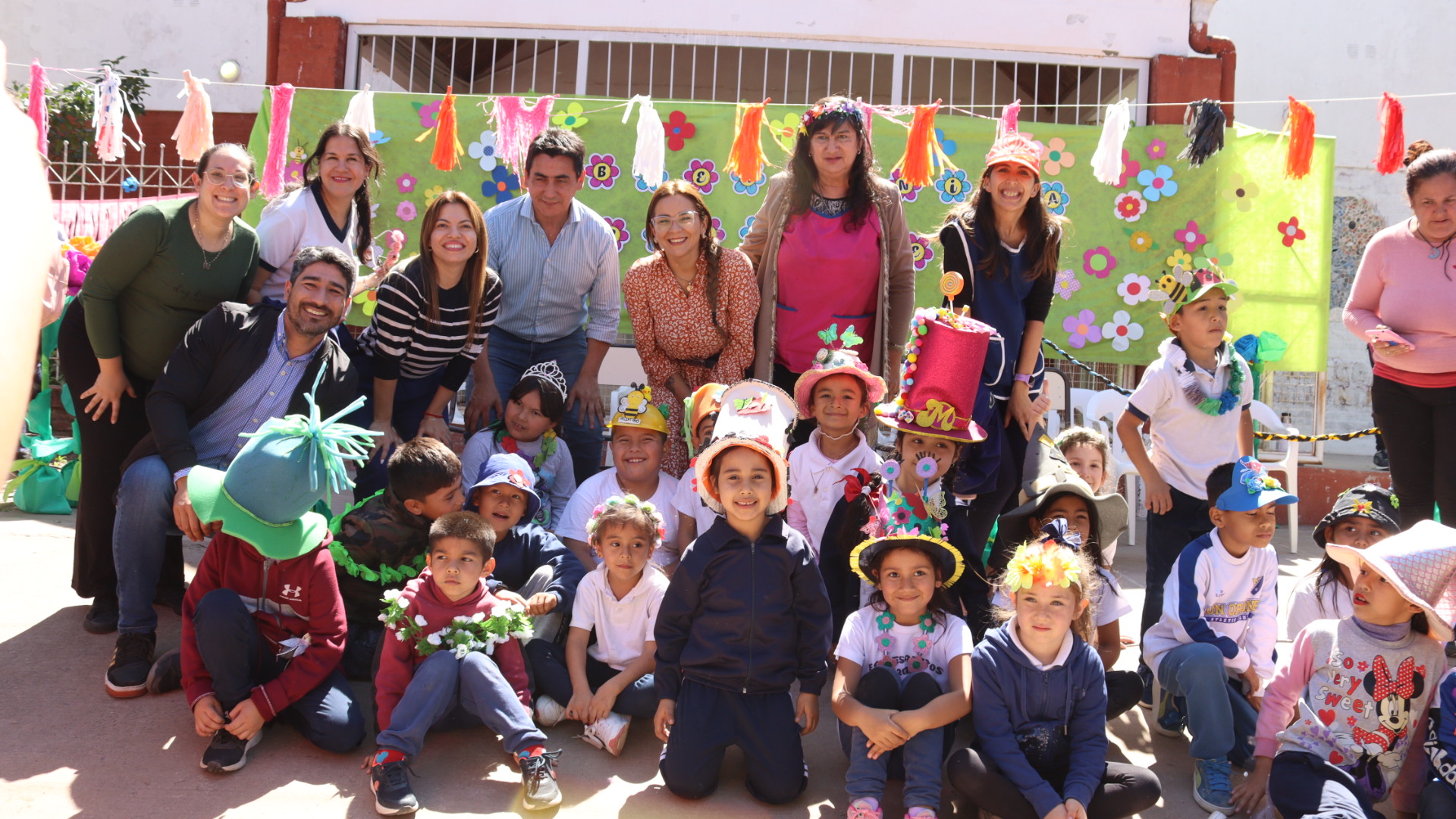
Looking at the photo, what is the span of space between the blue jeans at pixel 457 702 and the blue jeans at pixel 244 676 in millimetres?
178

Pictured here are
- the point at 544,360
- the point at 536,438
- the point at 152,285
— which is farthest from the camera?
the point at 544,360

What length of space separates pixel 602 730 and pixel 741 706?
45 cm

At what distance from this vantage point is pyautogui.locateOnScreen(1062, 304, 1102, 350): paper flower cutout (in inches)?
269

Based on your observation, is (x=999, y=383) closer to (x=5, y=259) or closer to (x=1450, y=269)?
(x=1450, y=269)

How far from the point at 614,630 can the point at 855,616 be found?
2.59ft

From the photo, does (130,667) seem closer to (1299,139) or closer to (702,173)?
(702,173)

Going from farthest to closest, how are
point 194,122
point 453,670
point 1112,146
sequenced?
1. point 1112,146
2. point 194,122
3. point 453,670

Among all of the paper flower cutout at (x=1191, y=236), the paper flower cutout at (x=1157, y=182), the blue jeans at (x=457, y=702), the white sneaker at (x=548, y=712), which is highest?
the paper flower cutout at (x=1157, y=182)

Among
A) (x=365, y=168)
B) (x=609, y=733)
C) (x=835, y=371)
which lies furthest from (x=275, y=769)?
(x=365, y=168)

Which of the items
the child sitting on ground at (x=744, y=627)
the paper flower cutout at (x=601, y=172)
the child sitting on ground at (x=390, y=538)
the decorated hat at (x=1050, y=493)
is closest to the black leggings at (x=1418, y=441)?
the decorated hat at (x=1050, y=493)

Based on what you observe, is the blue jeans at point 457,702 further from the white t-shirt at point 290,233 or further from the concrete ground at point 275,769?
the white t-shirt at point 290,233

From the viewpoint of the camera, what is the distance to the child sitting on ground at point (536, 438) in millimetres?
4074

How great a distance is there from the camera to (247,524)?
294 cm

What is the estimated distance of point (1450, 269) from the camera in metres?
3.67
